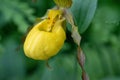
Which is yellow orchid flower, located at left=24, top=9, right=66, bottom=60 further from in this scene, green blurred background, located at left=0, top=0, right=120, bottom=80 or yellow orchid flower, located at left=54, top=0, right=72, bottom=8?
green blurred background, located at left=0, top=0, right=120, bottom=80

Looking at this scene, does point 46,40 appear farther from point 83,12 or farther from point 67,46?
point 67,46

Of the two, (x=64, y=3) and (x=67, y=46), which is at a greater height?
(x=64, y=3)

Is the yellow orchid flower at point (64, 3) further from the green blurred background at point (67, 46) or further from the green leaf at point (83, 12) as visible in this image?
the green blurred background at point (67, 46)

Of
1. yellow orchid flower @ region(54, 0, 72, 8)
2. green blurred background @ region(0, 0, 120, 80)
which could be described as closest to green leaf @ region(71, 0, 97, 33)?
yellow orchid flower @ region(54, 0, 72, 8)

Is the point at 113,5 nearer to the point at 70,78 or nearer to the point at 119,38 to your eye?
the point at 119,38

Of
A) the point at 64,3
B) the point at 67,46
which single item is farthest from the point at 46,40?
the point at 67,46

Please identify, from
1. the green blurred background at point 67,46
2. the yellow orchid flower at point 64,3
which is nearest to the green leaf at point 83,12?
the yellow orchid flower at point 64,3
